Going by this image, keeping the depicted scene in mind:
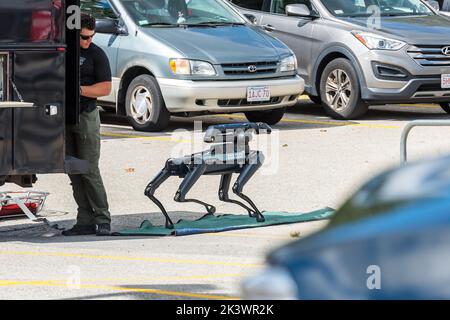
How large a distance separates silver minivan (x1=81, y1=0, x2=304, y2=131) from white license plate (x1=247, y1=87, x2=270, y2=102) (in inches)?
0.5

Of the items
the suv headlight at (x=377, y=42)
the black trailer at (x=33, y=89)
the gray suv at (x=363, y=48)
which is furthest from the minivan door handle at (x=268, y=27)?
the black trailer at (x=33, y=89)

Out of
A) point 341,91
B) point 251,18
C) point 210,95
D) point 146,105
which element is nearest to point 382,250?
point 210,95

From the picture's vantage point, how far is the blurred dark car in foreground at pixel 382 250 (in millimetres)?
1423

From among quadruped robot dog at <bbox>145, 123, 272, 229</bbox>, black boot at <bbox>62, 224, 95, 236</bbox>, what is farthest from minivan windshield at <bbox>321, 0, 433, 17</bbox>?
black boot at <bbox>62, 224, 95, 236</bbox>

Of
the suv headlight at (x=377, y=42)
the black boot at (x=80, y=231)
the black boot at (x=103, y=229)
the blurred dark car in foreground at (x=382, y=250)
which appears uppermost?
the blurred dark car in foreground at (x=382, y=250)

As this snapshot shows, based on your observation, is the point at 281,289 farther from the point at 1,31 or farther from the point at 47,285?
the point at 1,31

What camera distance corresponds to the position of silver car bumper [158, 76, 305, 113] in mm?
13680

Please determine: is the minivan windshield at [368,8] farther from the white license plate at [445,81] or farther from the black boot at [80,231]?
the black boot at [80,231]

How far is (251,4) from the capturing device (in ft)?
54.6

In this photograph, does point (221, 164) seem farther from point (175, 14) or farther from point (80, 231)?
point (175, 14)

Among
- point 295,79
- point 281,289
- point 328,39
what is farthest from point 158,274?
point 328,39

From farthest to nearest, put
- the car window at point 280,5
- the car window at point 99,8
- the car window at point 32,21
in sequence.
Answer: the car window at point 280,5, the car window at point 99,8, the car window at point 32,21

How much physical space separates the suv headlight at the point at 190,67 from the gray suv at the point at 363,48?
2.19m

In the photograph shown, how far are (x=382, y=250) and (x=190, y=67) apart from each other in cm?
1235
